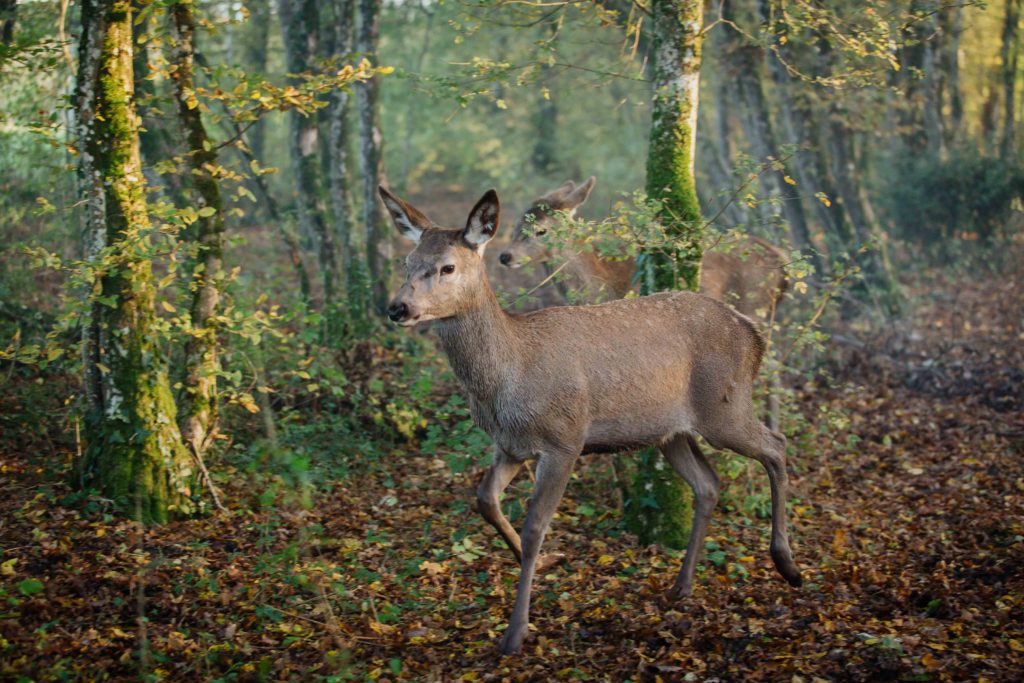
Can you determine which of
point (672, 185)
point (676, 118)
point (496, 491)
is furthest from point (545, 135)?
point (496, 491)

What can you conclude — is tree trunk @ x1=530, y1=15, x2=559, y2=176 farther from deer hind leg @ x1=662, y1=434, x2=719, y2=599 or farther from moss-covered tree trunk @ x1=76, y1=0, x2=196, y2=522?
moss-covered tree trunk @ x1=76, y1=0, x2=196, y2=522

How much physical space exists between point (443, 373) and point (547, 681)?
6632 mm

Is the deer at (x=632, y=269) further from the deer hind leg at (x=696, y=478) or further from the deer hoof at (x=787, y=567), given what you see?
the deer hoof at (x=787, y=567)

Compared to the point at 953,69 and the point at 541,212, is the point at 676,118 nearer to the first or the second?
the point at 541,212

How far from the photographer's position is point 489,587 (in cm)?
759

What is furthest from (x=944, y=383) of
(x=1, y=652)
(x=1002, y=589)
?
(x=1, y=652)

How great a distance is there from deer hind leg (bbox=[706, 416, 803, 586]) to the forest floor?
0.19m

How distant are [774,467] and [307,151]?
8.79 meters

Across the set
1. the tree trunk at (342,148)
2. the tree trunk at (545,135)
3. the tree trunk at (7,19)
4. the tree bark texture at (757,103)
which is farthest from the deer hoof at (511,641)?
the tree trunk at (545,135)

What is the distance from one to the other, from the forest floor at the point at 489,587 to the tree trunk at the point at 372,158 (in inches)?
203

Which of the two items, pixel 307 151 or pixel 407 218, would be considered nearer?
pixel 407 218

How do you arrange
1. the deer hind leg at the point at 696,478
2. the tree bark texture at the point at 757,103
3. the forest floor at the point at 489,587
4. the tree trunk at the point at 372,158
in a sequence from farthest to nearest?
the tree bark texture at the point at 757,103 → the tree trunk at the point at 372,158 → the deer hind leg at the point at 696,478 → the forest floor at the point at 489,587

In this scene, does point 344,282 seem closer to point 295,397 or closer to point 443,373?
point 443,373

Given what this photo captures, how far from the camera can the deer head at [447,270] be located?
6.58 meters
